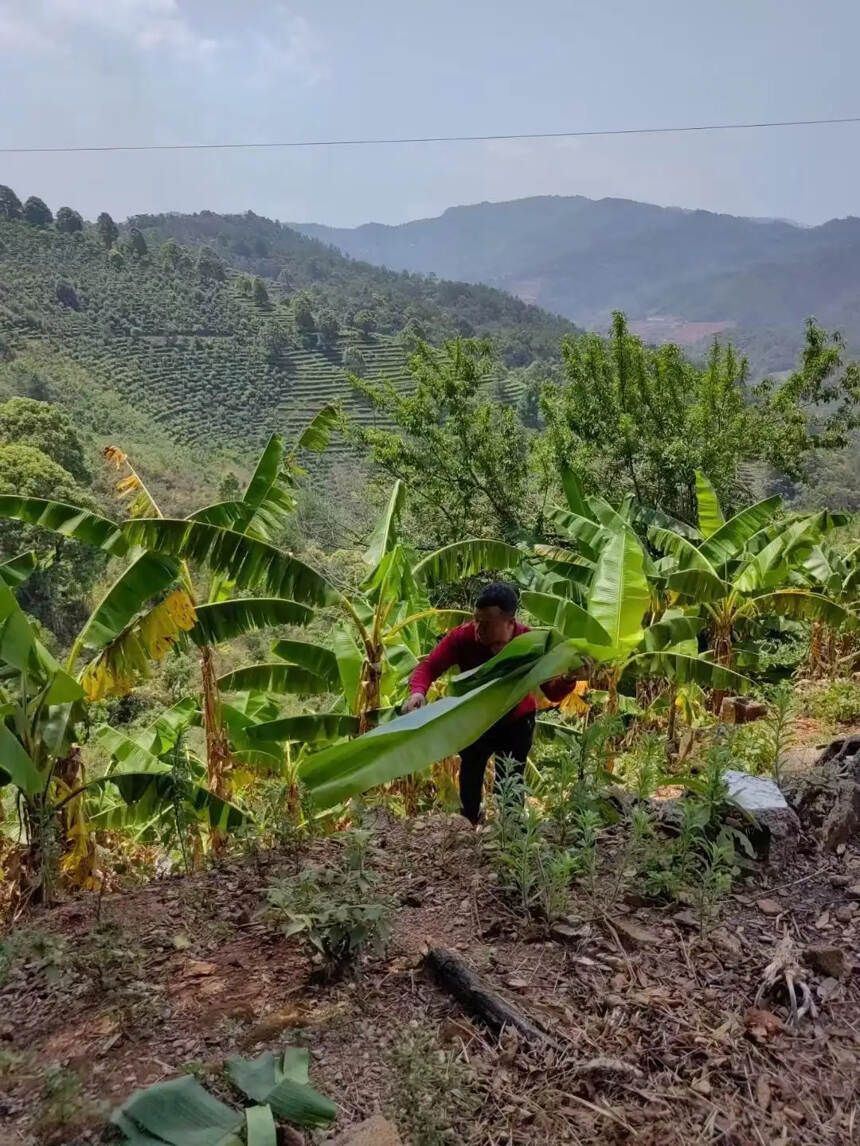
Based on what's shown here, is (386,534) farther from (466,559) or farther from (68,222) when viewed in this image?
(68,222)

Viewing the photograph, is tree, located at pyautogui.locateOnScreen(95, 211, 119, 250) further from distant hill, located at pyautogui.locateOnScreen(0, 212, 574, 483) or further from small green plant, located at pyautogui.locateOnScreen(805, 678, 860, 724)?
small green plant, located at pyautogui.locateOnScreen(805, 678, 860, 724)

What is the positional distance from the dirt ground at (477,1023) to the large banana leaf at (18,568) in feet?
8.51

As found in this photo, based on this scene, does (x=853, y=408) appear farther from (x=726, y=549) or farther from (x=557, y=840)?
(x=557, y=840)

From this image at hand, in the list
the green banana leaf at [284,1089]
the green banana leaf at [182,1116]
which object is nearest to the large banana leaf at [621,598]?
the green banana leaf at [284,1089]

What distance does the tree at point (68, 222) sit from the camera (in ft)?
275

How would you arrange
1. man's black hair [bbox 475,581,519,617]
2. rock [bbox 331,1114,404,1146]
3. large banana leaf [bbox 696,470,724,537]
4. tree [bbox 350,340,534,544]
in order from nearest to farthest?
rock [bbox 331,1114,404,1146] → man's black hair [bbox 475,581,519,617] → large banana leaf [bbox 696,470,724,537] → tree [bbox 350,340,534,544]

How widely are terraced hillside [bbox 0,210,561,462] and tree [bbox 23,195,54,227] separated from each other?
1.59 meters

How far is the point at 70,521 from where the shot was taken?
5.11 m

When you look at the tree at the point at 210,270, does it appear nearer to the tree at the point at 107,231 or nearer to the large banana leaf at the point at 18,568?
the tree at the point at 107,231

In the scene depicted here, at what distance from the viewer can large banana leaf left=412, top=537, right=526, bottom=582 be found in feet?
21.6

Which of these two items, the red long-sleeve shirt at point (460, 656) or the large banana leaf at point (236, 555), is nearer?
the red long-sleeve shirt at point (460, 656)

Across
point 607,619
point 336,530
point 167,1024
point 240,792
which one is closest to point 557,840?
point 167,1024

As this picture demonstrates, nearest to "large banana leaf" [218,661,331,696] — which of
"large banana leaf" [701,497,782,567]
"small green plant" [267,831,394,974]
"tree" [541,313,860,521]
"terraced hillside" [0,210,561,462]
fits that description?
"small green plant" [267,831,394,974]

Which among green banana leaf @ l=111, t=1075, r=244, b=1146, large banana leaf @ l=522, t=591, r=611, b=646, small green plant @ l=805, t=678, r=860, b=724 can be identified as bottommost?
small green plant @ l=805, t=678, r=860, b=724
